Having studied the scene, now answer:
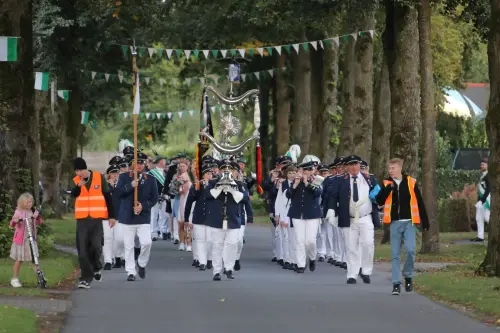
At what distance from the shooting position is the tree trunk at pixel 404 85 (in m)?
29.3

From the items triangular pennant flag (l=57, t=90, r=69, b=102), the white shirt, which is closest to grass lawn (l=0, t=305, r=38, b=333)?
the white shirt

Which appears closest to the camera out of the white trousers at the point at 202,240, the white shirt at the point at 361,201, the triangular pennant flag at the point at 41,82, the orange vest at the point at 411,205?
the orange vest at the point at 411,205

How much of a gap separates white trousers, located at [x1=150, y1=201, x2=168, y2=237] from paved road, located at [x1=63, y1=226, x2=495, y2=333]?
1107 cm

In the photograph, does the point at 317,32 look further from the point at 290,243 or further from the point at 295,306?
the point at 295,306

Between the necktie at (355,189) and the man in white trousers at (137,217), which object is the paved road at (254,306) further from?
the necktie at (355,189)

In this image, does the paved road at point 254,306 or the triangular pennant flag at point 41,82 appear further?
the triangular pennant flag at point 41,82

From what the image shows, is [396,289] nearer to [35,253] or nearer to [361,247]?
[361,247]

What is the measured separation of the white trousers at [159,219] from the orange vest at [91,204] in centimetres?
1447

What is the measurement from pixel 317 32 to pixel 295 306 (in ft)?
88.2

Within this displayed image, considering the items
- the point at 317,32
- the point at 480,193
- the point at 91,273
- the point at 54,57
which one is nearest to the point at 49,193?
the point at 54,57

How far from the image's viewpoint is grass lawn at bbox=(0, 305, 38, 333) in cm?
1430

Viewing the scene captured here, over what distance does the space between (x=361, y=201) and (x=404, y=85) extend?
844cm

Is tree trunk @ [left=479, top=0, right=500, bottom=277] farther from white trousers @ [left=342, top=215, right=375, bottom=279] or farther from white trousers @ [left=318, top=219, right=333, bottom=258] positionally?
white trousers @ [left=318, top=219, right=333, bottom=258]

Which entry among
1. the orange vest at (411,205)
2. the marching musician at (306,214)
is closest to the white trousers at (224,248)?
the marching musician at (306,214)
